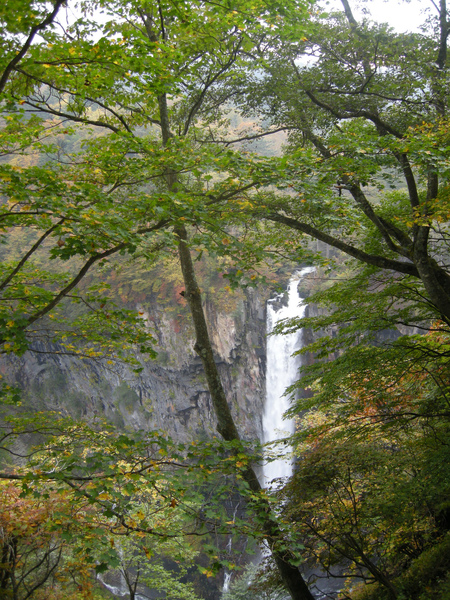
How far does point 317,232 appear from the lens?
5250mm

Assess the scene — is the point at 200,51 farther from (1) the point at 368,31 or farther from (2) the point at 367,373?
(2) the point at 367,373

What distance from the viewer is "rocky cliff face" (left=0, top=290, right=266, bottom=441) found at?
20.4m

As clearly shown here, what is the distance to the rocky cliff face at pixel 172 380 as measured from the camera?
20.4m

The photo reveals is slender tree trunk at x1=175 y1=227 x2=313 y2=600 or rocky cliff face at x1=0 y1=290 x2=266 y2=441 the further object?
rocky cliff face at x1=0 y1=290 x2=266 y2=441

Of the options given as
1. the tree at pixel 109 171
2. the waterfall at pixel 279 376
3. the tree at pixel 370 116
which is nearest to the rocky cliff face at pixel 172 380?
the waterfall at pixel 279 376

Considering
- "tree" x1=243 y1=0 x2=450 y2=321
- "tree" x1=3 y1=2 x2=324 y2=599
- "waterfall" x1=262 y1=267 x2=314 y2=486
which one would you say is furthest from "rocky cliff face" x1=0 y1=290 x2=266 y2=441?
"tree" x1=3 y1=2 x2=324 y2=599

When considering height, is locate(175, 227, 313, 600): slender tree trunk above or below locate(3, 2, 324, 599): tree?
below

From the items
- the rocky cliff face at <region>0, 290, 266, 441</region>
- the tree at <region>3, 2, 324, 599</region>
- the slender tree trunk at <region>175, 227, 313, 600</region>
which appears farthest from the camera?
the rocky cliff face at <region>0, 290, 266, 441</region>

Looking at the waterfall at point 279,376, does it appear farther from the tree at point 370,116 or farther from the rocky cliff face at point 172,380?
the tree at point 370,116

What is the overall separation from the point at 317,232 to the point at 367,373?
1.95 metres

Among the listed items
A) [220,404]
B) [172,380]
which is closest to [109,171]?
[220,404]

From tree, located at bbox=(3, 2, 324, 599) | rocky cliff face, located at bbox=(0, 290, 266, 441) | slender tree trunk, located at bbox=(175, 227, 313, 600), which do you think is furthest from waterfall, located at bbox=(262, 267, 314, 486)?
tree, located at bbox=(3, 2, 324, 599)

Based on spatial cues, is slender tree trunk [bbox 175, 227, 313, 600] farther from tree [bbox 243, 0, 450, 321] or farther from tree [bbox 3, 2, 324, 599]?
tree [bbox 243, 0, 450, 321]

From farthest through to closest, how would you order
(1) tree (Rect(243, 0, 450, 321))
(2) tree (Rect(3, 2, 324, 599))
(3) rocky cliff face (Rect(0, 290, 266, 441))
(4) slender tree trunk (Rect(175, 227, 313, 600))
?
(3) rocky cliff face (Rect(0, 290, 266, 441)) → (4) slender tree trunk (Rect(175, 227, 313, 600)) → (1) tree (Rect(243, 0, 450, 321)) → (2) tree (Rect(3, 2, 324, 599))
